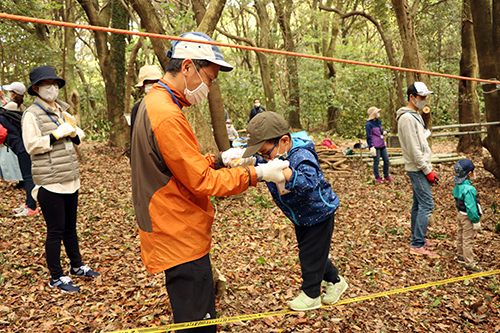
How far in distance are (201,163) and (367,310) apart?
2.83 metres

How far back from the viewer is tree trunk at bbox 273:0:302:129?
651 inches

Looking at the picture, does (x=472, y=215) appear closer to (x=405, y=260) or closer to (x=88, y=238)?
(x=405, y=260)

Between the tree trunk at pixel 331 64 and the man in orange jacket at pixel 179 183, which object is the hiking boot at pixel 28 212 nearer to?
the man in orange jacket at pixel 179 183

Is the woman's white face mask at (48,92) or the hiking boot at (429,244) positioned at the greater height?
the woman's white face mask at (48,92)

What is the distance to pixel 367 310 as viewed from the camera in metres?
3.65

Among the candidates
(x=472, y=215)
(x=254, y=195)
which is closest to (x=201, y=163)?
(x=472, y=215)

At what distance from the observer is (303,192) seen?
2496mm

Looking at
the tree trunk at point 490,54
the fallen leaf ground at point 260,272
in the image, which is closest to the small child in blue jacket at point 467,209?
the fallen leaf ground at point 260,272

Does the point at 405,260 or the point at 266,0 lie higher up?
the point at 266,0

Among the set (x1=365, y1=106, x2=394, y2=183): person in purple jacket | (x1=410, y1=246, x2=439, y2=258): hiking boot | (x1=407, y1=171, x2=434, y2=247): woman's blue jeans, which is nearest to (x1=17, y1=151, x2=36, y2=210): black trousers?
(x1=407, y1=171, x2=434, y2=247): woman's blue jeans

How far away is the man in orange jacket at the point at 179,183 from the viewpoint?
1866 mm

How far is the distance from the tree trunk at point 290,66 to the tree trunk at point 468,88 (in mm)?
7671

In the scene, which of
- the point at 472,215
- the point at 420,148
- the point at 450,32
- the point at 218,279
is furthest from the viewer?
the point at 450,32

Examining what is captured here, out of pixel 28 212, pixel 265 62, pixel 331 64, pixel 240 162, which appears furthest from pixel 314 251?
pixel 331 64
